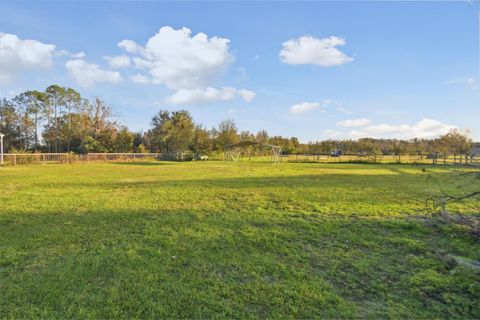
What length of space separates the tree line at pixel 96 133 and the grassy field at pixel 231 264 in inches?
1332

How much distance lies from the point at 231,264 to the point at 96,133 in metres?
40.1

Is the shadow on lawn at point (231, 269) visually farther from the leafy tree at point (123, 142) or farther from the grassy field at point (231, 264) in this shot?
the leafy tree at point (123, 142)

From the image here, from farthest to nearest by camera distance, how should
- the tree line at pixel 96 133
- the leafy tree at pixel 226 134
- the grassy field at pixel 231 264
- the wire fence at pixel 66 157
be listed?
the leafy tree at pixel 226 134, the tree line at pixel 96 133, the wire fence at pixel 66 157, the grassy field at pixel 231 264

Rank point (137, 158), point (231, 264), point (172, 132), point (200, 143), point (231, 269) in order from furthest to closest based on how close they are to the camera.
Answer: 1. point (200, 143)
2. point (172, 132)
3. point (137, 158)
4. point (231, 264)
5. point (231, 269)

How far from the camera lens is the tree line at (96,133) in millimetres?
34375

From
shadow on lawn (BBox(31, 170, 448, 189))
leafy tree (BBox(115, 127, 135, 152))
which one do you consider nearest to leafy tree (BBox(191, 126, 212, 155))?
leafy tree (BBox(115, 127, 135, 152))

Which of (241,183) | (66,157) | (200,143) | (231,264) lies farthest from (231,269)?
(200,143)

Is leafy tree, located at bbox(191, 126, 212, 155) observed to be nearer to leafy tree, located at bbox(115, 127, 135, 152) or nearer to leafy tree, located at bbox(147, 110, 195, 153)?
leafy tree, located at bbox(147, 110, 195, 153)

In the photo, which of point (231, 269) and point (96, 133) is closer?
point (231, 269)

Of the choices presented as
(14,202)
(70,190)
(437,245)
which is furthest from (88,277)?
(70,190)

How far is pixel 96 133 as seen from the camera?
3700cm

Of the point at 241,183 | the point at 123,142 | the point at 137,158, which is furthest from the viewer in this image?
the point at 123,142

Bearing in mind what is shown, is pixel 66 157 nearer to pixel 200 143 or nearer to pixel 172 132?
pixel 172 132

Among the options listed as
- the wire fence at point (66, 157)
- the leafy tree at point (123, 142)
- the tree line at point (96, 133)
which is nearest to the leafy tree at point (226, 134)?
the tree line at point (96, 133)
